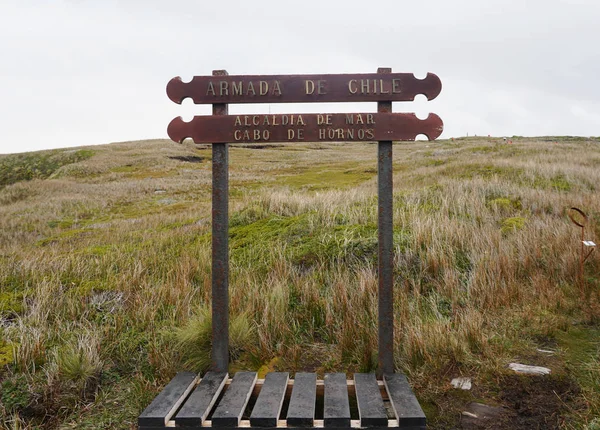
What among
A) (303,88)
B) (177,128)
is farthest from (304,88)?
(177,128)

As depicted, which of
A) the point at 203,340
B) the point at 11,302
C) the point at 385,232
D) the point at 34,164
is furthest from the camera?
the point at 34,164

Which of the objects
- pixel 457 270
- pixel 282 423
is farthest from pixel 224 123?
pixel 457 270

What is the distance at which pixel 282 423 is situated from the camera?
302 cm

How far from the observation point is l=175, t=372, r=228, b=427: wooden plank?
299 centimetres

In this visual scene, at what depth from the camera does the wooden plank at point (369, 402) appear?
295cm

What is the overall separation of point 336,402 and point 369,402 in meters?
0.25

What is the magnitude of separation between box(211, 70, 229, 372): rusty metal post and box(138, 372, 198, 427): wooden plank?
15.1 inches

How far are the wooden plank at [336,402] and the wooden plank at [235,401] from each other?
635mm

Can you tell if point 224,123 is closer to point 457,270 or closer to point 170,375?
point 170,375

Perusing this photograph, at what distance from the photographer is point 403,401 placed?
3184 mm

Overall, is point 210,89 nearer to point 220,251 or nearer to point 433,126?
point 220,251

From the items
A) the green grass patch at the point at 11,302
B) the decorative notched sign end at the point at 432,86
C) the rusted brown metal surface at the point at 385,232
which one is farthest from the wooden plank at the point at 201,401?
the decorative notched sign end at the point at 432,86

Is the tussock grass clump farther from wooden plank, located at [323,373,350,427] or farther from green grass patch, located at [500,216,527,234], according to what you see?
green grass patch, located at [500,216,527,234]

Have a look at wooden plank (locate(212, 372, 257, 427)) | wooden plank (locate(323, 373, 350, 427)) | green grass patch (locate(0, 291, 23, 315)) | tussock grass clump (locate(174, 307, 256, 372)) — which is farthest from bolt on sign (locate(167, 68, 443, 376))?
green grass patch (locate(0, 291, 23, 315))
